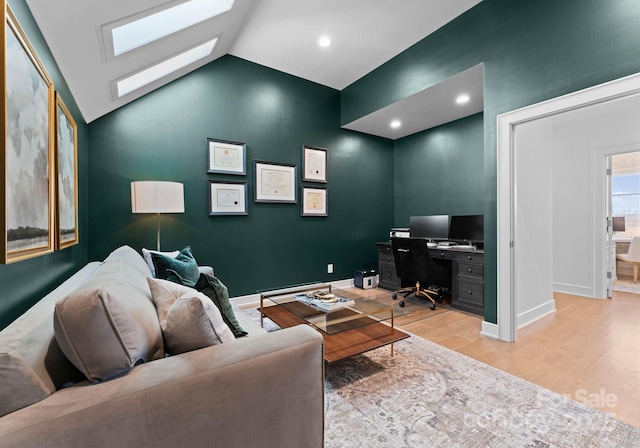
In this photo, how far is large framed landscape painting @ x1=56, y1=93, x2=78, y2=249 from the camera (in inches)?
67.1

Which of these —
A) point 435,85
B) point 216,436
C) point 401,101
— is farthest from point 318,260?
point 216,436

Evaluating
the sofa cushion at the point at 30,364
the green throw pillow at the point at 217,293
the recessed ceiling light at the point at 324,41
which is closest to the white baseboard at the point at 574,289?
the recessed ceiling light at the point at 324,41

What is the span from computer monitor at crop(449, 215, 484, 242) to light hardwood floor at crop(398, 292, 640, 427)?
980 mm

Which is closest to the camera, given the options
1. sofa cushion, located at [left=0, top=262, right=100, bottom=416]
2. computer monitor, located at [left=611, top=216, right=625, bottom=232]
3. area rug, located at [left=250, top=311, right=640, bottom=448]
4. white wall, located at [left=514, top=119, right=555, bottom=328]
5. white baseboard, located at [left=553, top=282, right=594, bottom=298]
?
sofa cushion, located at [left=0, top=262, right=100, bottom=416]

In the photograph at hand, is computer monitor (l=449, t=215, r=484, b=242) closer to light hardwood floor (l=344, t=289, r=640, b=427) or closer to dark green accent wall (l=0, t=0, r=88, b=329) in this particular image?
light hardwood floor (l=344, t=289, r=640, b=427)

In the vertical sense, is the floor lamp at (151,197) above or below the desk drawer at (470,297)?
above

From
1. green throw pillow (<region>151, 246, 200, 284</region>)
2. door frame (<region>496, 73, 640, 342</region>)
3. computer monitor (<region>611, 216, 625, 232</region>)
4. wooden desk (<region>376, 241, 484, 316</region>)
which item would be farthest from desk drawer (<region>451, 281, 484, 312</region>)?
computer monitor (<region>611, 216, 625, 232</region>)

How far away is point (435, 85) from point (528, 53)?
2.93ft

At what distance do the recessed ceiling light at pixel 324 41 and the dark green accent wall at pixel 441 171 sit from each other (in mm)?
2150

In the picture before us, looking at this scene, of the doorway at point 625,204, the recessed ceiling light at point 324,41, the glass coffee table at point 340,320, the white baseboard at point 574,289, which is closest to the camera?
the glass coffee table at point 340,320

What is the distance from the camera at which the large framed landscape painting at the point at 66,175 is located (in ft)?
5.59

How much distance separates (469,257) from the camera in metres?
3.38

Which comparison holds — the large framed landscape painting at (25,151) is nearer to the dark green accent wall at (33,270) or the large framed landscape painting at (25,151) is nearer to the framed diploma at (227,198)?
the dark green accent wall at (33,270)
